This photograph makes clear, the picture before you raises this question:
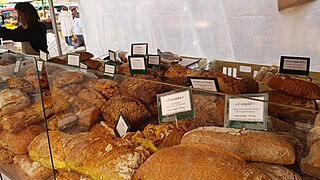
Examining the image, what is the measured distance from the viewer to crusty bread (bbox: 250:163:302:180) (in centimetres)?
63

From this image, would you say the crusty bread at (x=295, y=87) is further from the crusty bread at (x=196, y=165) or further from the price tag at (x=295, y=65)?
the crusty bread at (x=196, y=165)

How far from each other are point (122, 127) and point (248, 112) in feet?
1.54

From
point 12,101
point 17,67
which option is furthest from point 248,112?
point 17,67

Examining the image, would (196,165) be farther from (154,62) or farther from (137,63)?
(154,62)

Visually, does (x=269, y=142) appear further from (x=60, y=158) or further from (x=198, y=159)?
(x=60, y=158)

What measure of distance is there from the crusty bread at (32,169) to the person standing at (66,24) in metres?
4.01

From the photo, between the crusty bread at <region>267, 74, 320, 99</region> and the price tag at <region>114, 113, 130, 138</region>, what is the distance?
2.40 ft

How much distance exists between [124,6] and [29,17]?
100 centimetres

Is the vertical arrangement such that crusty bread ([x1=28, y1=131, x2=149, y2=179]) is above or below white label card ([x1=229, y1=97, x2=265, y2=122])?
below

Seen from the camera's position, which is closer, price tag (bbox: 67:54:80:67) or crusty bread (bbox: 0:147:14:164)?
crusty bread (bbox: 0:147:14:164)

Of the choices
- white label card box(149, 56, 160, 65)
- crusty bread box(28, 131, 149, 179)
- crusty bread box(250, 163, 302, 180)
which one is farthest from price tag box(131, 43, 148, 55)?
crusty bread box(250, 163, 302, 180)

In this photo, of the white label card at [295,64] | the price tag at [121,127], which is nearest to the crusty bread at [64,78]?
the price tag at [121,127]

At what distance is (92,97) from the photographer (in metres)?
1.20

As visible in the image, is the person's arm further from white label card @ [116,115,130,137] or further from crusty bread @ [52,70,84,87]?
white label card @ [116,115,130,137]
